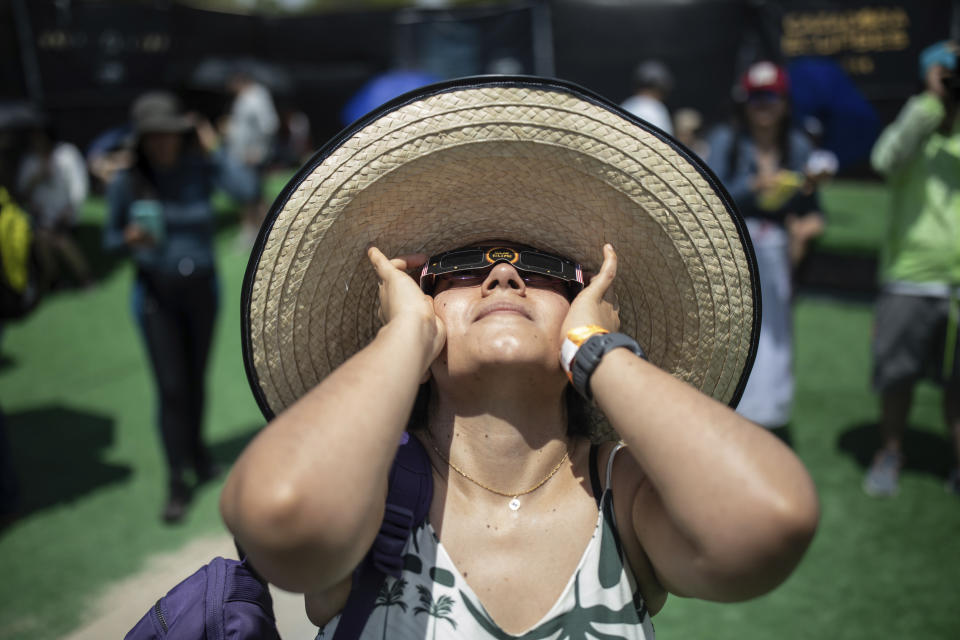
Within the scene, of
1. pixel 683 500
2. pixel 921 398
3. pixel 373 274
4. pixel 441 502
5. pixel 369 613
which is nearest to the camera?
pixel 683 500

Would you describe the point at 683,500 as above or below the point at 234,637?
above

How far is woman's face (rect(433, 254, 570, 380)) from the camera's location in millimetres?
1550

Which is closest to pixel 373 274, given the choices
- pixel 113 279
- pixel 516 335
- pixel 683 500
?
pixel 516 335

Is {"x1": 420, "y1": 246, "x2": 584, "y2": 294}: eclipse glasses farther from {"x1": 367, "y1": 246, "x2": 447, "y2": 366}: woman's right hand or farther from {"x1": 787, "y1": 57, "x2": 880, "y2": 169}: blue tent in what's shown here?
{"x1": 787, "y1": 57, "x2": 880, "y2": 169}: blue tent

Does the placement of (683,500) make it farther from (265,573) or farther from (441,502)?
(265,573)

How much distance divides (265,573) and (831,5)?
9329 millimetres

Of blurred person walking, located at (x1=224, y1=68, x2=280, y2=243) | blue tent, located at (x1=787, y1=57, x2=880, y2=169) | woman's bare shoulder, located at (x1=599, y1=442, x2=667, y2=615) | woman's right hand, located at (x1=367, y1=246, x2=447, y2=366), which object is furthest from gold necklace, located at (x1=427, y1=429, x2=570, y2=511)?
→ blurred person walking, located at (x1=224, y1=68, x2=280, y2=243)

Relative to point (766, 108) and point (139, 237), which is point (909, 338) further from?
point (139, 237)

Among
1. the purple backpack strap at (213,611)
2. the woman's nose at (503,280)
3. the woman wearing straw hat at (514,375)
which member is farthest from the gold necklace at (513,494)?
the purple backpack strap at (213,611)

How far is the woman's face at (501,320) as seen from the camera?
1.55m

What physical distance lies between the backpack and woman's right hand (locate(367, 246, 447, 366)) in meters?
0.29

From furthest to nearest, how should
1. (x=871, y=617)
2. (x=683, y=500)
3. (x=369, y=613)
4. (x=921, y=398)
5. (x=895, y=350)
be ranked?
1. (x=921, y=398)
2. (x=895, y=350)
3. (x=871, y=617)
4. (x=369, y=613)
5. (x=683, y=500)

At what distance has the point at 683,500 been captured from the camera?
49.6 inches

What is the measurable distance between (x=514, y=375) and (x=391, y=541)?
1.44 feet
